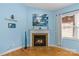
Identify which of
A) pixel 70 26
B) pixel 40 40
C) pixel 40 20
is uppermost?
pixel 40 20

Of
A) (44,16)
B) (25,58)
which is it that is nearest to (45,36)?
(44,16)

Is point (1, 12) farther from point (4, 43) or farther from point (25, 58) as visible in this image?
point (25, 58)

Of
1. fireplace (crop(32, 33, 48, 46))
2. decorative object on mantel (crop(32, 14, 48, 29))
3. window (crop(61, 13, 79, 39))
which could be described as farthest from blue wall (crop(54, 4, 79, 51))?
fireplace (crop(32, 33, 48, 46))

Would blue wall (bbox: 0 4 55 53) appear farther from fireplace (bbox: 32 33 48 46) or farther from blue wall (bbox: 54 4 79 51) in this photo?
blue wall (bbox: 54 4 79 51)

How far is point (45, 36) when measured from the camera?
19.0 feet

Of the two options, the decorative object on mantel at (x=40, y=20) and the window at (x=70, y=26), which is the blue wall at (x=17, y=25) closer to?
the decorative object on mantel at (x=40, y=20)

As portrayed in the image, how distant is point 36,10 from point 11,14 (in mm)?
1681

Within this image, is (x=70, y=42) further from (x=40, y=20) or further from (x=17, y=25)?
(x=17, y=25)

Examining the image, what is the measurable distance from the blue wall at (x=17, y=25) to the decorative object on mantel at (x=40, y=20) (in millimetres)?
162

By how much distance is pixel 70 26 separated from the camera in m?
4.75

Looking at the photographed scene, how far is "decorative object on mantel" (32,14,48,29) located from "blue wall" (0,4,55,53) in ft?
0.53

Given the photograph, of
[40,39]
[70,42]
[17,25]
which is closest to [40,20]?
[40,39]

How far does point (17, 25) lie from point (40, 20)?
1.42 m

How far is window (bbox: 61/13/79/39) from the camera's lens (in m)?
4.43
